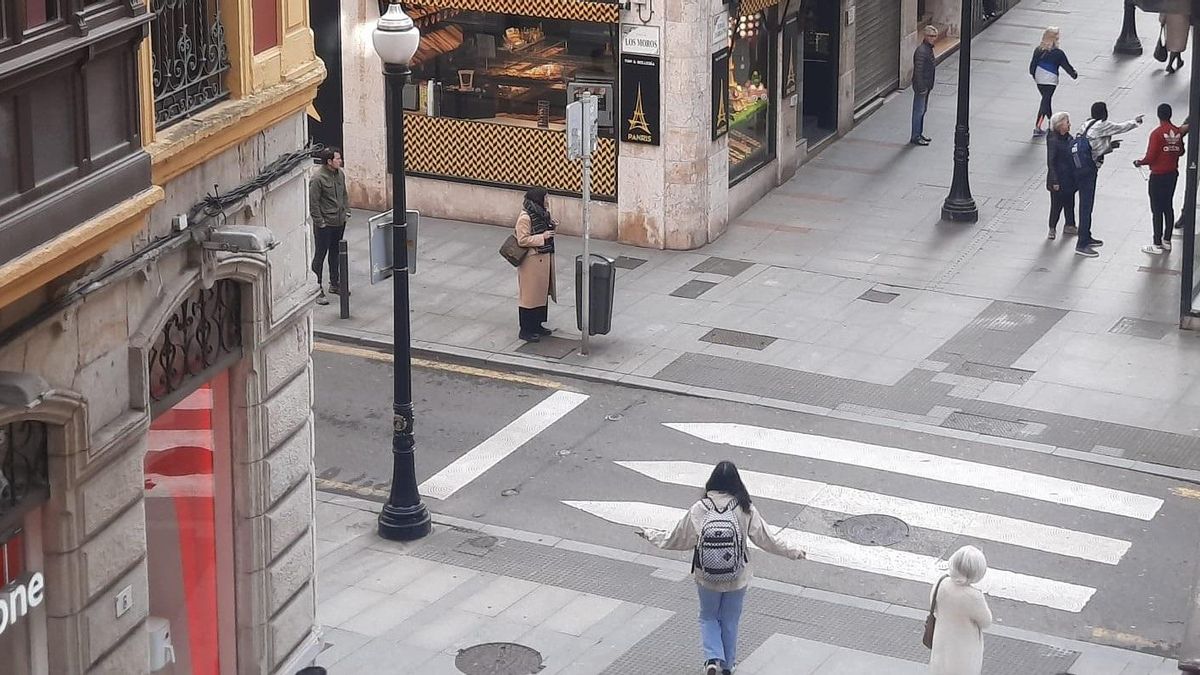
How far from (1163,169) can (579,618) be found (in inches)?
459

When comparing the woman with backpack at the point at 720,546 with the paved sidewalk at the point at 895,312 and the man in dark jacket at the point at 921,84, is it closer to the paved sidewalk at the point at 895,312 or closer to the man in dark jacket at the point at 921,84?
the paved sidewalk at the point at 895,312

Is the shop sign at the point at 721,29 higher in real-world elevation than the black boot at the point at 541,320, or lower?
higher

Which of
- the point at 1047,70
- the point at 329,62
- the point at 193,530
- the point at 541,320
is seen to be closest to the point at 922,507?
the point at 541,320

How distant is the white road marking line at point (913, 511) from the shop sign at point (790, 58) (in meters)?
10.0

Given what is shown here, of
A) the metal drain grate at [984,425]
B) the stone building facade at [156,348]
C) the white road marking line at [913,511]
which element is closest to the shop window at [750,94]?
the metal drain grate at [984,425]

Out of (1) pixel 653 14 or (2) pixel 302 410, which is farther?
(1) pixel 653 14

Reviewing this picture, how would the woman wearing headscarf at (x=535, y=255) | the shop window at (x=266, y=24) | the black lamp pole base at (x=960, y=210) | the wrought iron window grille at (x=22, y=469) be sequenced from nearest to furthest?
the wrought iron window grille at (x=22, y=469), the shop window at (x=266, y=24), the woman wearing headscarf at (x=535, y=255), the black lamp pole base at (x=960, y=210)

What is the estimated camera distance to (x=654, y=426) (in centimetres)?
1836

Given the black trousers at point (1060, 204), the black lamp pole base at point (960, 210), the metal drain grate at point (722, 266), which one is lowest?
the metal drain grate at point (722, 266)

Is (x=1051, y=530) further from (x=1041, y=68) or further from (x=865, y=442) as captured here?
(x=1041, y=68)

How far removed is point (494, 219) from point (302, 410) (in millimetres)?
12255

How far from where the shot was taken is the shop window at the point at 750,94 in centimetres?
2489

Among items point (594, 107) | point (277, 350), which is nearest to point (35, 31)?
point (277, 350)

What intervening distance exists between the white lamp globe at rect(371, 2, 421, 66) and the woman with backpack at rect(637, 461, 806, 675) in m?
4.35
